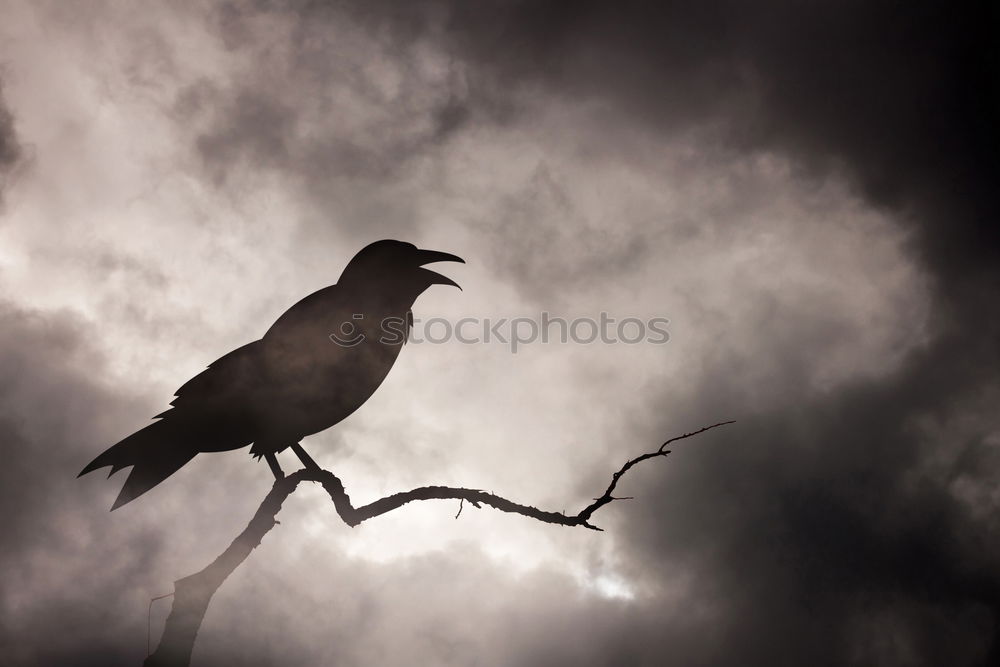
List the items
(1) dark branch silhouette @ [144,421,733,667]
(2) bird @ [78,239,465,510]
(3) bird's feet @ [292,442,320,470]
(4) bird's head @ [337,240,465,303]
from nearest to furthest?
(1) dark branch silhouette @ [144,421,733,667], (2) bird @ [78,239,465,510], (3) bird's feet @ [292,442,320,470], (4) bird's head @ [337,240,465,303]

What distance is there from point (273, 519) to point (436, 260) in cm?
304

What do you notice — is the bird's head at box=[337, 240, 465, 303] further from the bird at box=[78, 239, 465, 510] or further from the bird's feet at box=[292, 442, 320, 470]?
the bird's feet at box=[292, 442, 320, 470]

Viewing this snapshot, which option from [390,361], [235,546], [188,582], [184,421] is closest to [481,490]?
[390,361]

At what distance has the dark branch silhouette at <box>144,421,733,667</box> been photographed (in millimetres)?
4980

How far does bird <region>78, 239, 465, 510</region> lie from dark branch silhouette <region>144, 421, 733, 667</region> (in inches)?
18.9

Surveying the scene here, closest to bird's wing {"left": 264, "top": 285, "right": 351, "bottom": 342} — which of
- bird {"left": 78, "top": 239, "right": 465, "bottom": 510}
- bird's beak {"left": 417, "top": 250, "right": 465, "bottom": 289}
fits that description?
bird {"left": 78, "top": 239, "right": 465, "bottom": 510}

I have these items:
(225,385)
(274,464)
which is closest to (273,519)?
(274,464)

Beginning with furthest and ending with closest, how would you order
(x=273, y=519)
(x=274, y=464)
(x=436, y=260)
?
1. (x=436, y=260)
2. (x=274, y=464)
3. (x=273, y=519)

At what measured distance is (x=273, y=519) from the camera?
18.0 ft

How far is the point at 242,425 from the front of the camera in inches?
234

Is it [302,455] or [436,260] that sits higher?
[436,260]

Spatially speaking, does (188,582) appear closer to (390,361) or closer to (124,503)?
(124,503)

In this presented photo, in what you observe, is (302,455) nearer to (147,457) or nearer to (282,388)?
(282,388)

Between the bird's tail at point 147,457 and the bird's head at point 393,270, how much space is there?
2.19 m
